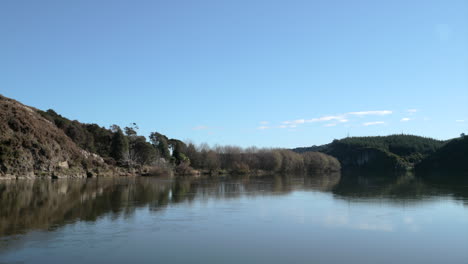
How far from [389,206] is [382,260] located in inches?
596

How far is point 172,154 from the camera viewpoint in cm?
10819

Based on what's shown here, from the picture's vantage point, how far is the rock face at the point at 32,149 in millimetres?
52500

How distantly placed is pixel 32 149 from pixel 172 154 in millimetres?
53071

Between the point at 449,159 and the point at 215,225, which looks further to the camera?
the point at 449,159

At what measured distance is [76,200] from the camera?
2836cm

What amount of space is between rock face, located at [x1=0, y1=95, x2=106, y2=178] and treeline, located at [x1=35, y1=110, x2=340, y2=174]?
11969mm

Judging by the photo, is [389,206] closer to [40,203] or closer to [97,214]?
[97,214]

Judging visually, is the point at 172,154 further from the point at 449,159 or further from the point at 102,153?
the point at 449,159

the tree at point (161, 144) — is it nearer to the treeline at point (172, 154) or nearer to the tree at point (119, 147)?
the treeline at point (172, 154)

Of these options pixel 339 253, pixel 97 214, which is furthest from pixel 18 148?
pixel 339 253

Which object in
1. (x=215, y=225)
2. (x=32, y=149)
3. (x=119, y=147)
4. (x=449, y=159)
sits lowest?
(x=215, y=225)

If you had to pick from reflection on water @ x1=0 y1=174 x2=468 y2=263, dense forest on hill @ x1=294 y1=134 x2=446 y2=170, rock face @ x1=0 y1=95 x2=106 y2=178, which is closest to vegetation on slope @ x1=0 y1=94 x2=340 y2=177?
rock face @ x1=0 y1=95 x2=106 y2=178

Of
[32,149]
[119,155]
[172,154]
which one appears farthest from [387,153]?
[32,149]

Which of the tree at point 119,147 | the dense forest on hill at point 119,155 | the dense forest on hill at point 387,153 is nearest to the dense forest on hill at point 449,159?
the dense forest on hill at point 119,155
